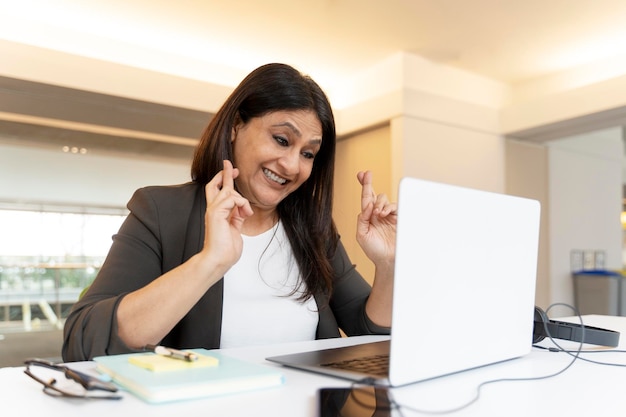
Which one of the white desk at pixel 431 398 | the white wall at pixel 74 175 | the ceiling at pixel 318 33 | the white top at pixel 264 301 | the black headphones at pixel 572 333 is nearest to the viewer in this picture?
the white desk at pixel 431 398

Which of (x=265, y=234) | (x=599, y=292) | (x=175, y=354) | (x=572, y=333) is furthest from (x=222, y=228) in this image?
(x=599, y=292)

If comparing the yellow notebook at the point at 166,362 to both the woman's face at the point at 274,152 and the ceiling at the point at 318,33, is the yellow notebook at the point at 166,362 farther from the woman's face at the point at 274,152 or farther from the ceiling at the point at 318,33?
the ceiling at the point at 318,33

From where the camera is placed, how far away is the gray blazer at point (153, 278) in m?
0.96

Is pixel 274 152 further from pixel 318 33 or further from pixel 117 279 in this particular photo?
pixel 318 33

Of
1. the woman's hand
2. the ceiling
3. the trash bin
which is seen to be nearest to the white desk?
the woman's hand

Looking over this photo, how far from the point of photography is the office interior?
10.5 ft

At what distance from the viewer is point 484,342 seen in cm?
86

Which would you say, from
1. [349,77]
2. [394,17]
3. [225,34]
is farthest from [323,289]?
[349,77]

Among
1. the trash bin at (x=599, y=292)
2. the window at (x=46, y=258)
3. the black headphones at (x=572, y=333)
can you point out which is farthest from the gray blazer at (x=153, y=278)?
the trash bin at (x=599, y=292)

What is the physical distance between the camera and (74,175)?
3666 mm

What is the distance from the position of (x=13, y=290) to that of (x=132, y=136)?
128 centimetres

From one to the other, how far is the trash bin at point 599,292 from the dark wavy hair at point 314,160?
12.1 feet

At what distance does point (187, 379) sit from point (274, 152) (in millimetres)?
787

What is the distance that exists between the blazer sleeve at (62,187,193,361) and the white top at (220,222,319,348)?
0.66 ft
